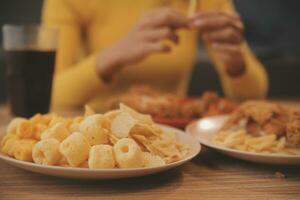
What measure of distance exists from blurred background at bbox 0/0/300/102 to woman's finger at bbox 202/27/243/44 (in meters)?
1.30

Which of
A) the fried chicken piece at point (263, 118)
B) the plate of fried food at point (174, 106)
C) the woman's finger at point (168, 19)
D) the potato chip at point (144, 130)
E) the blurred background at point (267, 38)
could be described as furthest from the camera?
the blurred background at point (267, 38)

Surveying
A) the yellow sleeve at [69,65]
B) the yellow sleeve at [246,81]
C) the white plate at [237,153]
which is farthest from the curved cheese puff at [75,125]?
the yellow sleeve at [246,81]

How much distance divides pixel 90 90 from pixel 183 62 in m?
0.44

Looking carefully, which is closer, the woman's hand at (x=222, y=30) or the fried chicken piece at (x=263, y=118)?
the fried chicken piece at (x=263, y=118)

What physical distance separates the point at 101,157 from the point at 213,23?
A: 804 millimetres

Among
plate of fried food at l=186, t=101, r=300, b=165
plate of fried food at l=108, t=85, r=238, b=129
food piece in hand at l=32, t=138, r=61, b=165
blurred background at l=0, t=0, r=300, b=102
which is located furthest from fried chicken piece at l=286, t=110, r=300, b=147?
blurred background at l=0, t=0, r=300, b=102

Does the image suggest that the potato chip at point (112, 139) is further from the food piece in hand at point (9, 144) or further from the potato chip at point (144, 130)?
the food piece in hand at point (9, 144)

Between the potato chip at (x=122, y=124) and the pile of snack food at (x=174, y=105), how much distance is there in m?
0.36

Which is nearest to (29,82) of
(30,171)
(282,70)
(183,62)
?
(30,171)

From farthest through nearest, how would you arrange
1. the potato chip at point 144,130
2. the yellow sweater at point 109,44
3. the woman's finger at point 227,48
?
the yellow sweater at point 109,44 < the woman's finger at point 227,48 < the potato chip at point 144,130

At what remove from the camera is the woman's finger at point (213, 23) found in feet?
4.19

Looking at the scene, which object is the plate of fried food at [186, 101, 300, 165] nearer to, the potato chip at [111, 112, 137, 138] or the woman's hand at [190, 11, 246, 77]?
the potato chip at [111, 112, 137, 138]

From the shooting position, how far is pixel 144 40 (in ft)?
4.42

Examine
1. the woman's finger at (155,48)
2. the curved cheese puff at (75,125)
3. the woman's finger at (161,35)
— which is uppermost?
the woman's finger at (161,35)
